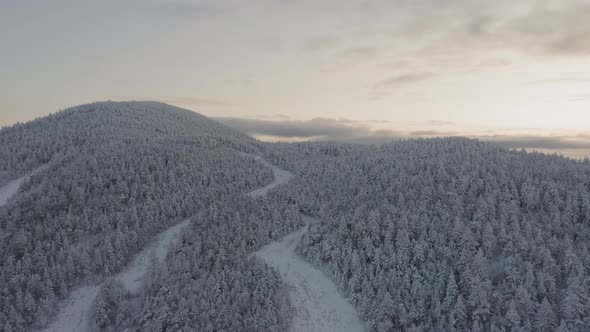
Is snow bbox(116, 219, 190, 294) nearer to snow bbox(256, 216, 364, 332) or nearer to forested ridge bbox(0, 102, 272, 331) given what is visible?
forested ridge bbox(0, 102, 272, 331)

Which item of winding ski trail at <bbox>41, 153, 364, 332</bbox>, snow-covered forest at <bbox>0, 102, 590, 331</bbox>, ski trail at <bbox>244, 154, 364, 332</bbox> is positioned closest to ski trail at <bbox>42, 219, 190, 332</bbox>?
winding ski trail at <bbox>41, 153, 364, 332</bbox>

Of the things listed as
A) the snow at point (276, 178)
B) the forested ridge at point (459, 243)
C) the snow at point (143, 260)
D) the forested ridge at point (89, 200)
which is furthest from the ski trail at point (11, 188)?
the forested ridge at point (459, 243)

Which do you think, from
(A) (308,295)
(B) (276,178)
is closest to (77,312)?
(A) (308,295)

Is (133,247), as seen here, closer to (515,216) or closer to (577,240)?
(515,216)

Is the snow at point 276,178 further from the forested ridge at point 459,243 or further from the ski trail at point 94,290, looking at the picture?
the ski trail at point 94,290

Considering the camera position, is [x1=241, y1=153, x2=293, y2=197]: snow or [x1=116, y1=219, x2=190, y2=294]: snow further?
[x1=241, y1=153, x2=293, y2=197]: snow

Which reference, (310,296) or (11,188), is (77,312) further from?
(11,188)
